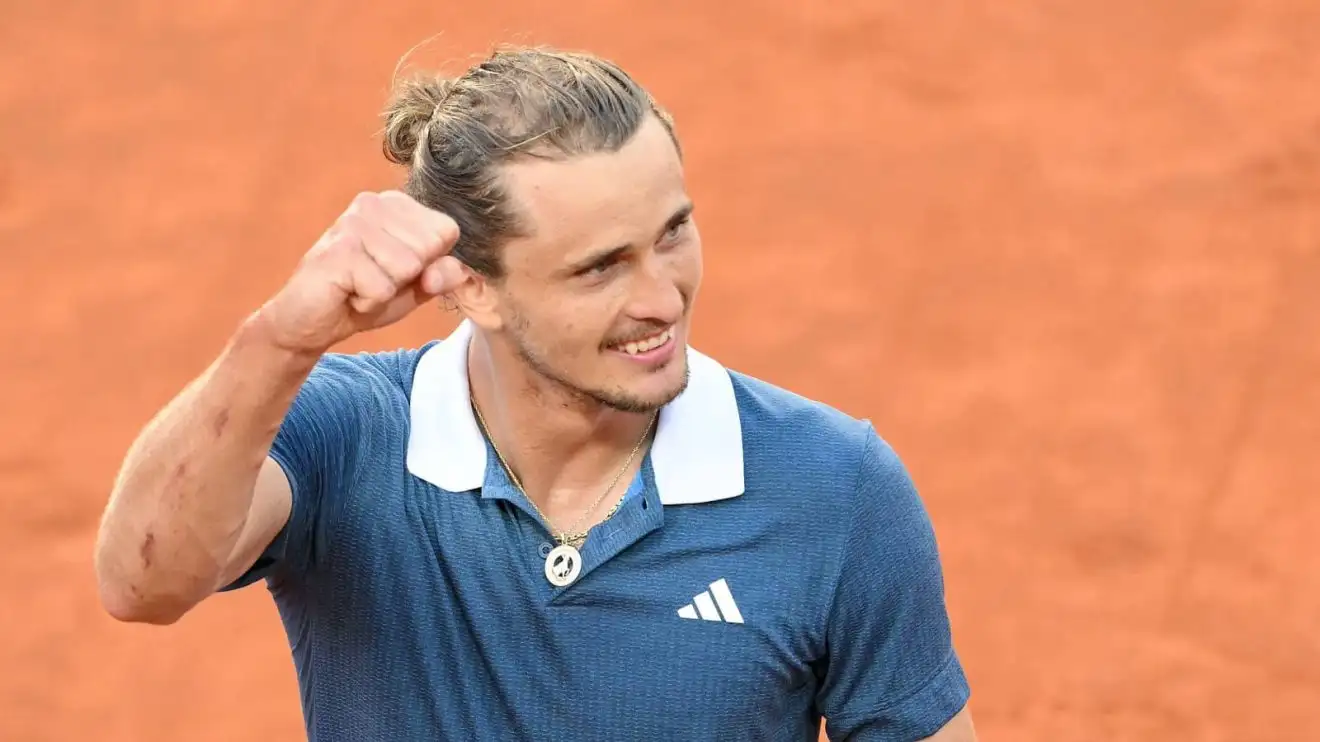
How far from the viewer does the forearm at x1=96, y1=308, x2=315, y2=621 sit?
2.76 m

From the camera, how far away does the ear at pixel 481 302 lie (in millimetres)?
3207

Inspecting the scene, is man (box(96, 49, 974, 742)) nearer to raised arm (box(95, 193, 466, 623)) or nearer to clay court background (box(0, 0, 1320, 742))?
raised arm (box(95, 193, 466, 623))

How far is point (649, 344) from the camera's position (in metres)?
3.09

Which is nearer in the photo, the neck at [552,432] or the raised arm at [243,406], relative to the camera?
the raised arm at [243,406]

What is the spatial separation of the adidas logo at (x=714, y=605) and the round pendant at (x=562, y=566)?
0.19 metres

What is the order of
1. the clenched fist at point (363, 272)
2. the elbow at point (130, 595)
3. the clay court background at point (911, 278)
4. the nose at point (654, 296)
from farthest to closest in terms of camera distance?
the clay court background at point (911, 278) < the nose at point (654, 296) < the elbow at point (130, 595) < the clenched fist at point (363, 272)

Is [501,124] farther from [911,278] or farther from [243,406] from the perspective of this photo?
[911,278]

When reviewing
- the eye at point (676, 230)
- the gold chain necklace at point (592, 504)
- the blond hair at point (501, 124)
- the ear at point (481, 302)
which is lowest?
the gold chain necklace at point (592, 504)

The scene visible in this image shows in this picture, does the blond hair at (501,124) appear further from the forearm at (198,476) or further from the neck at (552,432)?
the forearm at (198,476)

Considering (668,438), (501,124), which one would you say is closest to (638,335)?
(668,438)

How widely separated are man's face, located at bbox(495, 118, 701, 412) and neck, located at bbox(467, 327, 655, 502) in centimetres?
10

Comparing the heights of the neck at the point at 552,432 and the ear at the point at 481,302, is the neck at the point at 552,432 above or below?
below

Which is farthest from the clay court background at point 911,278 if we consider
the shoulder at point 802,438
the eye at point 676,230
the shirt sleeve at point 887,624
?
the eye at point 676,230

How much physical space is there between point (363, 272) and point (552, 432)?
676 millimetres
